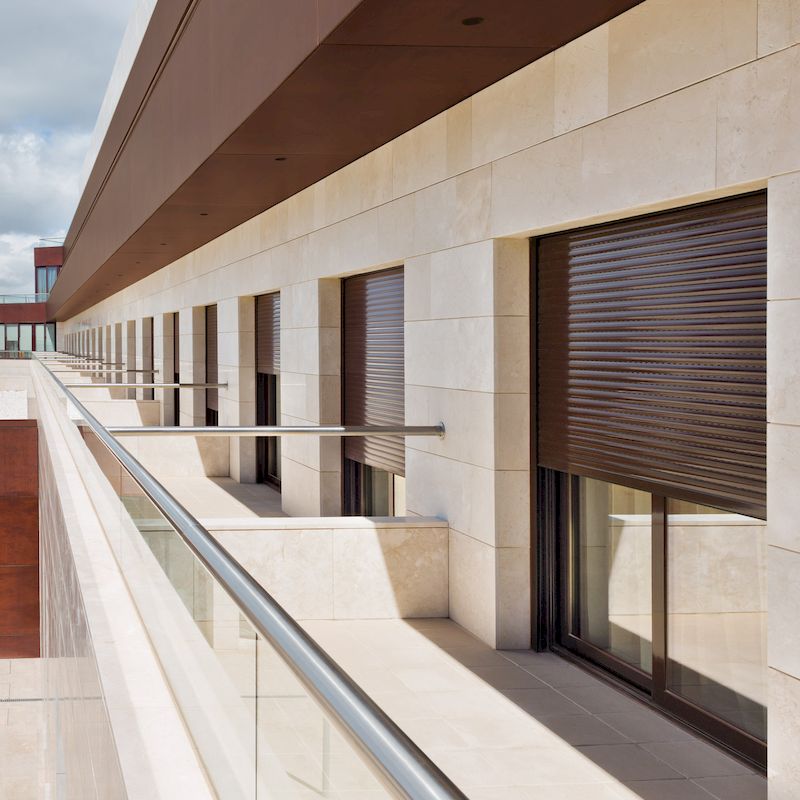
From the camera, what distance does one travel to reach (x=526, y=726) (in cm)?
509

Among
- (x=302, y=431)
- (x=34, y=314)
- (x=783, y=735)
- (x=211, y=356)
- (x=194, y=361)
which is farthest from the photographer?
(x=34, y=314)

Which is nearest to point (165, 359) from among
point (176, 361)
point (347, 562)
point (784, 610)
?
point (176, 361)

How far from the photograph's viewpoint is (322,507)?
10953 mm

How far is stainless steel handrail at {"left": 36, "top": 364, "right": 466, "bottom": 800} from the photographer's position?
1.11 m

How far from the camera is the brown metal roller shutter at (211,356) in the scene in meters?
17.9

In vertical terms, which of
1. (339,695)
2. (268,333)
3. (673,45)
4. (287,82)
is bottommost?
(339,695)

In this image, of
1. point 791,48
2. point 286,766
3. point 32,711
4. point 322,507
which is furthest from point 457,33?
point 32,711

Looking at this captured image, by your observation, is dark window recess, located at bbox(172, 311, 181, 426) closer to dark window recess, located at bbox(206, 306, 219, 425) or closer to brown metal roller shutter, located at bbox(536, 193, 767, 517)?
dark window recess, located at bbox(206, 306, 219, 425)

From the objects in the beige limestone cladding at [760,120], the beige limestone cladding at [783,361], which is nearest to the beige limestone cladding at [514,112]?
the beige limestone cladding at [760,120]

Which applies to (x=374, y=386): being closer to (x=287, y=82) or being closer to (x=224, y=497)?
(x=287, y=82)

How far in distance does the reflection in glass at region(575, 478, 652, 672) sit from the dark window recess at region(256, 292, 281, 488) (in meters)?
7.75

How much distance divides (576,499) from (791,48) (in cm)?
304

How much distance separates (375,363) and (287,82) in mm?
4286

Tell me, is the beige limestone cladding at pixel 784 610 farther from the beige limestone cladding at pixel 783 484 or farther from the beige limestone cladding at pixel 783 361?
the beige limestone cladding at pixel 783 361
